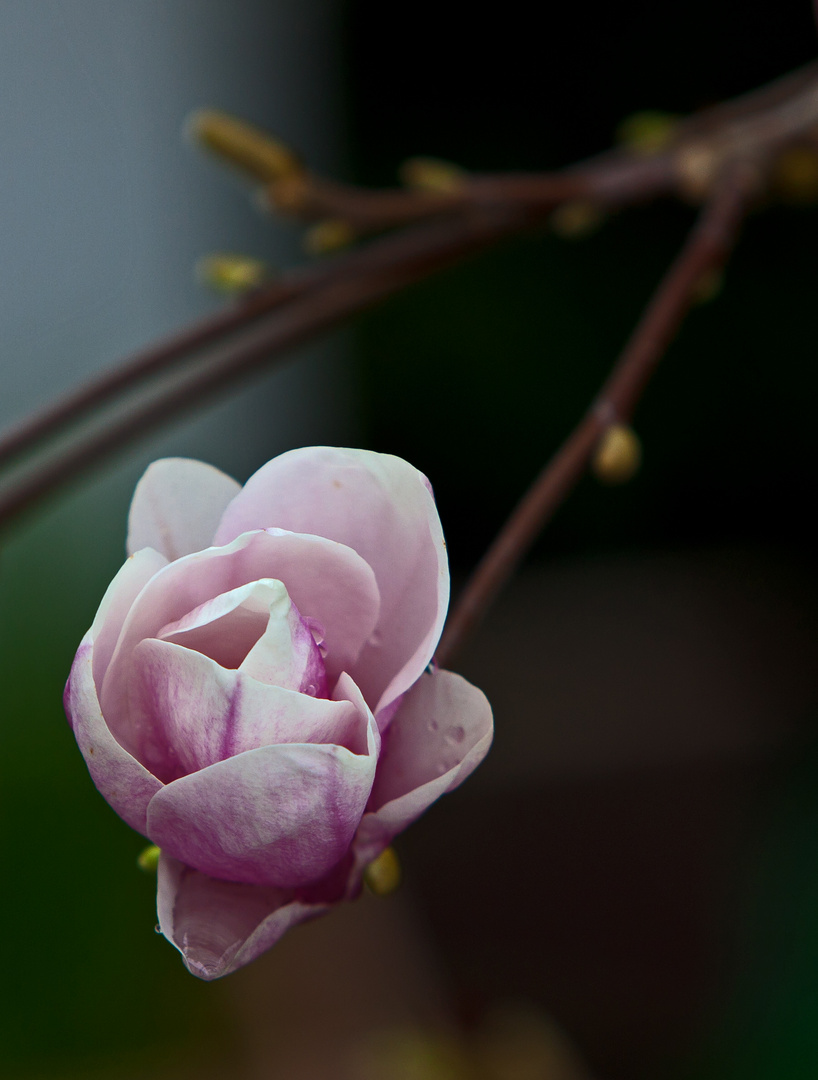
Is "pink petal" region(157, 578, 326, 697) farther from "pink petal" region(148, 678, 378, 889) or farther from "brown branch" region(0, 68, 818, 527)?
"brown branch" region(0, 68, 818, 527)

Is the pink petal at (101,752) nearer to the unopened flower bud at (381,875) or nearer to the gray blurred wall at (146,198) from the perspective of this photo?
the unopened flower bud at (381,875)

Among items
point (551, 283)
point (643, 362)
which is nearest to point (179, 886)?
point (643, 362)

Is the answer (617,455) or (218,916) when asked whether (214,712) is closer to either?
(218,916)

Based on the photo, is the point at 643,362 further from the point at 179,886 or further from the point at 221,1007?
the point at 221,1007

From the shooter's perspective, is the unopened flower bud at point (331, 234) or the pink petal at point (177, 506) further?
A: the unopened flower bud at point (331, 234)

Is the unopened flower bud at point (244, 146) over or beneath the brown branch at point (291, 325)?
over

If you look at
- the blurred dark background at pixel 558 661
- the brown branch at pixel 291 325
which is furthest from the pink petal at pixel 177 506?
the blurred dark background at pixel 558 661

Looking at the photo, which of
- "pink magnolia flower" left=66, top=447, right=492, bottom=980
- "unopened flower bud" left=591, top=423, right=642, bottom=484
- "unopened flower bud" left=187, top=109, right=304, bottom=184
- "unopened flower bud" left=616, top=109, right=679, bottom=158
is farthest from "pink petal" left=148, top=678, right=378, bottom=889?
"unopened flower bud" left=616, top=109, right=679, bottom=158
